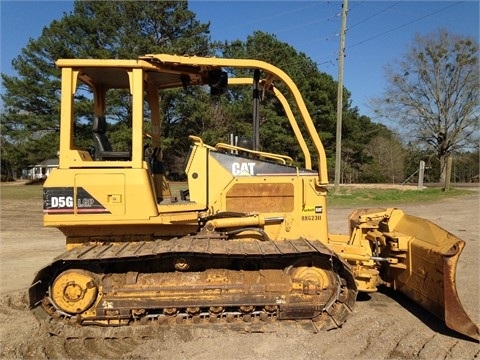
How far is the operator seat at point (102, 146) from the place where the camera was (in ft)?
16.2

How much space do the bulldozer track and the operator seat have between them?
99cm

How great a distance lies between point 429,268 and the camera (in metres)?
4.88

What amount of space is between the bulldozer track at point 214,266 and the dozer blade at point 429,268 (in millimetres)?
947

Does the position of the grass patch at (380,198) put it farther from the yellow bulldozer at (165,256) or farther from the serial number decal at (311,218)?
the yellow bulldozer at (165,256)

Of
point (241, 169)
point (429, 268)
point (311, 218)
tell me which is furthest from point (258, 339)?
point (429, 268)

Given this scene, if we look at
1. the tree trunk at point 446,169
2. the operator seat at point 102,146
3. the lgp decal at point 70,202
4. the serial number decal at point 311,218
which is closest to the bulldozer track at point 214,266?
the lgp decal at point 70,202

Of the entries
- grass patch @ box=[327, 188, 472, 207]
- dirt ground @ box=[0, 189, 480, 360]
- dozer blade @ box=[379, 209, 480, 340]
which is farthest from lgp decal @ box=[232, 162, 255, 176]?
grass patch @ box=[327, 188, 472, 207]

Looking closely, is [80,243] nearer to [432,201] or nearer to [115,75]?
[115,75]

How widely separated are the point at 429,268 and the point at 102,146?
3.99 meters

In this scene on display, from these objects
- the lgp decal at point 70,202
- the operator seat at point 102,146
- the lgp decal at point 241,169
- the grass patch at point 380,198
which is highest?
the operator seat at point 102,146

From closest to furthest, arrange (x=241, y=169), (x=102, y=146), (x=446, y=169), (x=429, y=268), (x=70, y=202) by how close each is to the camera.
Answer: (x=70, y=202) → (x=429, y=268) → (x=102, y=146) → (x=241, y=169) → (x=446, y=169)

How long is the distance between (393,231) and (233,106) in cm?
2796

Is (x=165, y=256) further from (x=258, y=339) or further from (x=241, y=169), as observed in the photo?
(x=241, y=169)

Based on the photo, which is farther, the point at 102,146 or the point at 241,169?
the point at 241,169
